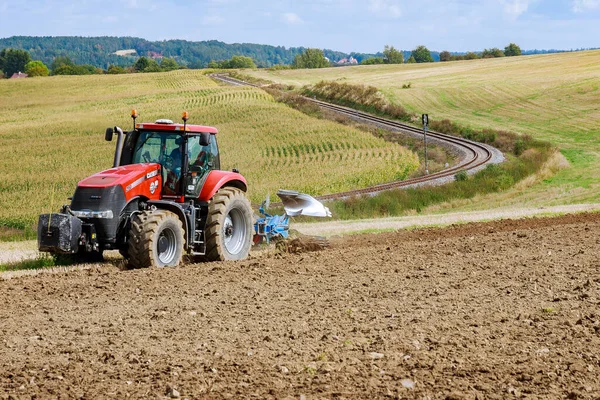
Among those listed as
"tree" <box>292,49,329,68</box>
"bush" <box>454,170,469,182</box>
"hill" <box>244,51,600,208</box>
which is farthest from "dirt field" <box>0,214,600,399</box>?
"tree" <box>292,49,329,68</box>

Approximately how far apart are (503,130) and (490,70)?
41984 mm

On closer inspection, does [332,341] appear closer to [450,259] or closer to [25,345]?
[25,345]

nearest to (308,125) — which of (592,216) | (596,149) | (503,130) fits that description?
(503,130)

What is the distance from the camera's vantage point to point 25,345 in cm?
797

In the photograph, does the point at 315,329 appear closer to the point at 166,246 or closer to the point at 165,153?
the point at 166,246

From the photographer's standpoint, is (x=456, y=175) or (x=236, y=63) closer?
(x=456, y=175)

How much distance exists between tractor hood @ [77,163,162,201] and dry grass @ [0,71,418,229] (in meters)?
6.65

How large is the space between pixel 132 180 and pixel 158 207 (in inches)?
27.2

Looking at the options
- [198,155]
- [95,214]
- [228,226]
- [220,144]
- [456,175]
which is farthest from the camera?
[220,144]

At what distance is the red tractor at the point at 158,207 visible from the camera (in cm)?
1225

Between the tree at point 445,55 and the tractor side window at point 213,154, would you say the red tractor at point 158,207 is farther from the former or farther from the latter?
the tree at point 445,55

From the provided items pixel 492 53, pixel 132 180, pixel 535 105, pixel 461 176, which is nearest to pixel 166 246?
pixel 132 180

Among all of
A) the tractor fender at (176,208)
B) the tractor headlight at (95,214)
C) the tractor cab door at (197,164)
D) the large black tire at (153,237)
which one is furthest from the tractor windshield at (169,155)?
the tractor headlight at (95,214)

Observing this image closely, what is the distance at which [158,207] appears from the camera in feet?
42.8
